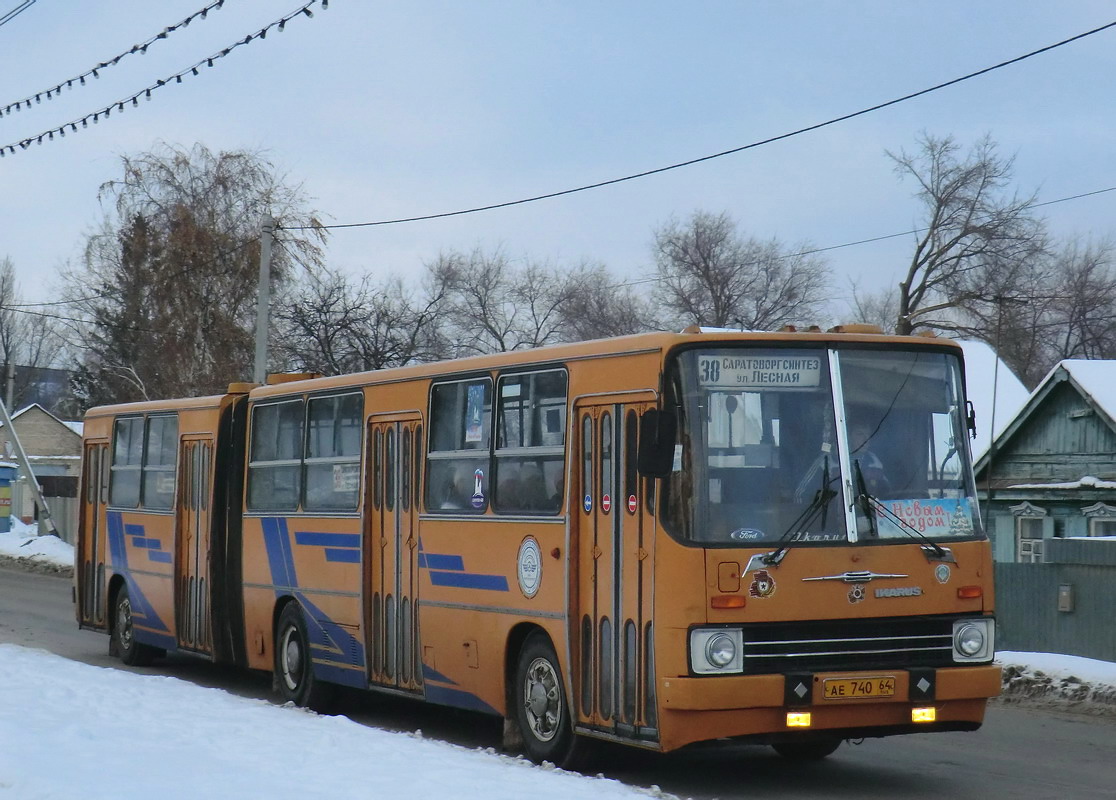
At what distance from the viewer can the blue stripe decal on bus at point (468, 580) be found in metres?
10.7

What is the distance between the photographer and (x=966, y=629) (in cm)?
925

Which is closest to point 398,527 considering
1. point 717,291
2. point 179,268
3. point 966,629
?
point 966,629

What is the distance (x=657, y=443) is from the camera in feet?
28.9

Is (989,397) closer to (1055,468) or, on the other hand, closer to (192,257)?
(1055,468)

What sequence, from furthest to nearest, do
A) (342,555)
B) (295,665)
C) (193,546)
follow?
(193,546), (295,665), (342,555)

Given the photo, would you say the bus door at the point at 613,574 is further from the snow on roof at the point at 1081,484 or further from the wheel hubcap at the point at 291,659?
the snow on roof at the point at 1081,484

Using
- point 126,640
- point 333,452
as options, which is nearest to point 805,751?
point 333,452

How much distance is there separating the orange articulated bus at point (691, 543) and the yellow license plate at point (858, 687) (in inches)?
0.5

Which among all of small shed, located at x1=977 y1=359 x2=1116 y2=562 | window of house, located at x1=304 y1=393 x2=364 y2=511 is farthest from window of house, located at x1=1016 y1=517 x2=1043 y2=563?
window of house, located at x1=304 y1=393 x2=364 y2=511

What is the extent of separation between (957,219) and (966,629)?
49.6m

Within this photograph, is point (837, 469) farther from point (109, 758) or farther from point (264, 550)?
point (264, 550)

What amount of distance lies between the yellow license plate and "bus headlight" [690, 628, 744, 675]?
0.54 meters

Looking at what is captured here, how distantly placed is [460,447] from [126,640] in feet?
26.1

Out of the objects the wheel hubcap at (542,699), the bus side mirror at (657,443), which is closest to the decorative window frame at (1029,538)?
the wheel hubcap at (542,699)
